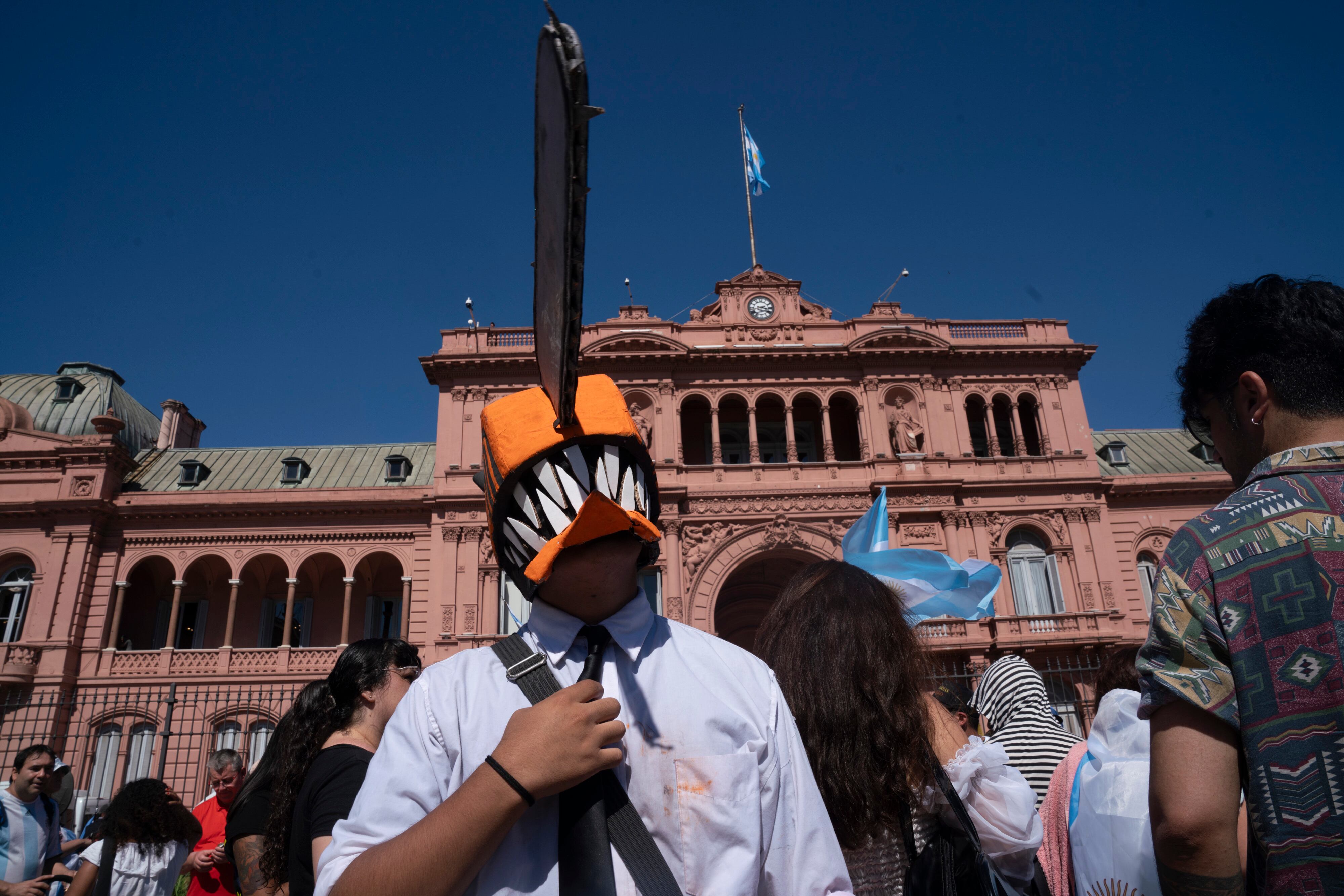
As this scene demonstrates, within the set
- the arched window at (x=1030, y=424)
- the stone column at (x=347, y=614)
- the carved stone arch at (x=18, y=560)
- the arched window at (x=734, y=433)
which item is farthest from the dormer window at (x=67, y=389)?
the arched window at (x=1030, y=424)

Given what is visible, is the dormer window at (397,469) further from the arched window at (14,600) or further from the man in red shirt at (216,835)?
the man in red shirt at (216,835)

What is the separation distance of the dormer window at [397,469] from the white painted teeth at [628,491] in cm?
2476

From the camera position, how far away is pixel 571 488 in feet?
5.37

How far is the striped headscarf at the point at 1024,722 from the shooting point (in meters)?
3.69

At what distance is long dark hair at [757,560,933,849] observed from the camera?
2410mm

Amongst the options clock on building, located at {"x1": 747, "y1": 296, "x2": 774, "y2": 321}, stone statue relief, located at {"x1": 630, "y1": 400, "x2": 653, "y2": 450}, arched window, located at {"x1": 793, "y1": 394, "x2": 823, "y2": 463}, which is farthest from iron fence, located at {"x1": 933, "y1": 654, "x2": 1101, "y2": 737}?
clock on building, located at {"x1": 747, "y1": 296, "x2": 774, "y2": 321}

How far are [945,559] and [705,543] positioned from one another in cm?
1358

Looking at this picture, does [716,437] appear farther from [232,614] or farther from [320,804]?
[320,804]

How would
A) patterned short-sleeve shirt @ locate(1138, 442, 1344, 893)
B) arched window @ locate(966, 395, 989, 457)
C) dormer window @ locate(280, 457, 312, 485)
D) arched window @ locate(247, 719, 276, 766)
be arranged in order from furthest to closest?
dormer window @ locate(280, 457, 312, 485), arched window @ locate(966, 395, 989, 457), arched window @ locate(247, 719, 276, 766), patterned short-sleeve shirt @ locate(1138, 442, 1344, 893)

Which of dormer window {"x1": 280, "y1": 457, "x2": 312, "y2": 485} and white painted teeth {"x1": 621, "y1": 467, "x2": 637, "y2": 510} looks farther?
dormer window {"x1": 280, "y1": 457, "x2": 312, "y2": 485}

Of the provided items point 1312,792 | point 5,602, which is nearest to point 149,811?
point 1312,792

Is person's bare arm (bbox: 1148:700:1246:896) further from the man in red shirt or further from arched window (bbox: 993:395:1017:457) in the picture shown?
arched window (bbox: 993:395:1017:457)

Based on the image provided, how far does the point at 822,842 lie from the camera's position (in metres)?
1.58

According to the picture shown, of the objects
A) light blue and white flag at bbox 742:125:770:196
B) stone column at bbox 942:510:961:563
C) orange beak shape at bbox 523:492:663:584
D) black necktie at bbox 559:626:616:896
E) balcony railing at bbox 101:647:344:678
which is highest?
light blue and white flag at bbox 742:125:770:196
